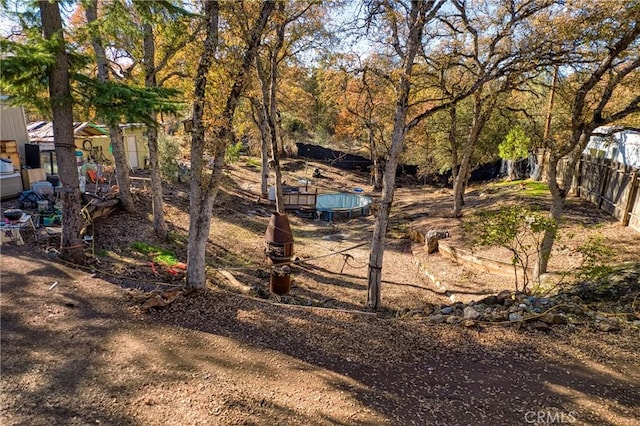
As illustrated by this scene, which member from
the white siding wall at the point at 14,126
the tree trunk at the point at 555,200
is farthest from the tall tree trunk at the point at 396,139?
the white siding wall at the point at 14,126

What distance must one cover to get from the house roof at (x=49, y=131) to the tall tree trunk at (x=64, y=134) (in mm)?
7943

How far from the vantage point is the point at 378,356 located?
5.21 meters

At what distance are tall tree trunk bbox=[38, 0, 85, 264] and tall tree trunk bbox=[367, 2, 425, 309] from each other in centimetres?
567

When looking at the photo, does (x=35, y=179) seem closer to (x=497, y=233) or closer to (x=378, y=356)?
(x=378, y=356)

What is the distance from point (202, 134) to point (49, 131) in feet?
43.1

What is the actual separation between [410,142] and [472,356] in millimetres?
21533

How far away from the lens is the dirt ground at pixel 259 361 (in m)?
3.86

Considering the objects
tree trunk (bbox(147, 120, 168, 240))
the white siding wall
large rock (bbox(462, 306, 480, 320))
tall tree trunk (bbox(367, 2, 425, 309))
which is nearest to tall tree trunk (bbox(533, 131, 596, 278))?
large rock (bbox(462, 306, 480, 320))

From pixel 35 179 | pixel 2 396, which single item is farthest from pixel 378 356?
pixel 35 179

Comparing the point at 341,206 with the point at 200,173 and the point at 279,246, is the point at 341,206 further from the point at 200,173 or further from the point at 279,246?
the point at 200,173

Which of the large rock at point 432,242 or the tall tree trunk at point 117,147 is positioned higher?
the tall tree trunk at point 117,147

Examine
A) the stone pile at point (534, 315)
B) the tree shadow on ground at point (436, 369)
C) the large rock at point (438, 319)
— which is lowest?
the large rock at point (438, 319)

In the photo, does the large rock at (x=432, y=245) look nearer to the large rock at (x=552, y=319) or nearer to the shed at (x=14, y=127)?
the large rock at (x=552, y=319)

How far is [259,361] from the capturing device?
16.0 feet
